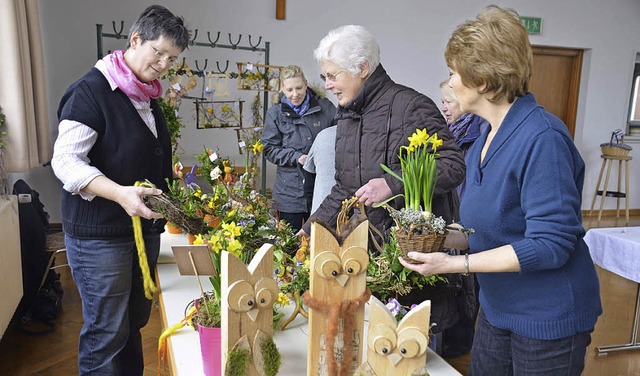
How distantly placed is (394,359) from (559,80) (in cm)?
706

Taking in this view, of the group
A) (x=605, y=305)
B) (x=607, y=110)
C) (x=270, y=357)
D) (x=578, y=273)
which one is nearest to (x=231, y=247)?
(x=270, y=357)

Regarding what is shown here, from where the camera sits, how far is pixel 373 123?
182 centimetres

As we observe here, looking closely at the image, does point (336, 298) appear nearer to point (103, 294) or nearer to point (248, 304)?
point (248, 304)

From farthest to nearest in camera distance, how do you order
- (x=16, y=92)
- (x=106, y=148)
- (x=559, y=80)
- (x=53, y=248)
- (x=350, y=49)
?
(x=559, y=80)
(x=53, y=248)
(x=16, y=92)
(x=350, y=49)
(x=106, y=148)

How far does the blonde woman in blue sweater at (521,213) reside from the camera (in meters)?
1.12

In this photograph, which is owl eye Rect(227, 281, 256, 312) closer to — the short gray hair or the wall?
the short gray hair

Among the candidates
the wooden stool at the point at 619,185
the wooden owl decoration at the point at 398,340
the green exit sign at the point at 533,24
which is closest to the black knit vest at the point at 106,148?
the wooden owl decoration at the point at 398,340

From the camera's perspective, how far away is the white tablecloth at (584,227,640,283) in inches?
110

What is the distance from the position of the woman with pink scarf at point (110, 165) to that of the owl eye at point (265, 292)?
0.62m

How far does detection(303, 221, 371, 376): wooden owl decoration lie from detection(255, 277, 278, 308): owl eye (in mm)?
67

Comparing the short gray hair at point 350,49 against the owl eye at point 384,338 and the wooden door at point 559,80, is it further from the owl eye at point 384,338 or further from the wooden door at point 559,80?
the wooden door at point 559,80

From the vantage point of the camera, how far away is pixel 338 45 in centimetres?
181

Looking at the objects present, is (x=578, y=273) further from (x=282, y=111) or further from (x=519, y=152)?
(x=282, y=111)

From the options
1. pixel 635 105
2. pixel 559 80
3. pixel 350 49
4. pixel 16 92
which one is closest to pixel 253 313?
pixel 350 49
